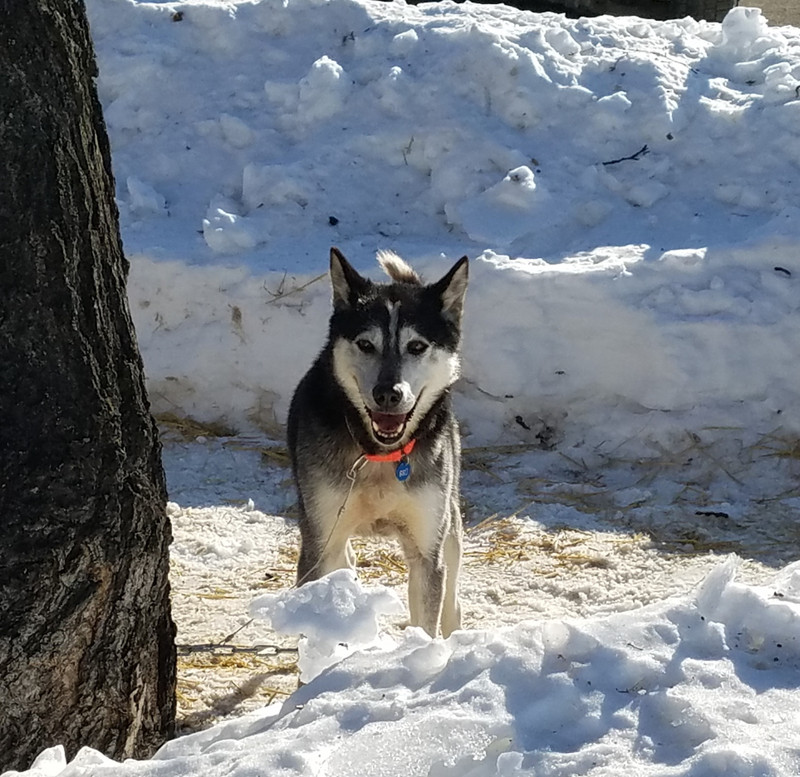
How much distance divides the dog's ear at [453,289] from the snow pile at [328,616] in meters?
1.84

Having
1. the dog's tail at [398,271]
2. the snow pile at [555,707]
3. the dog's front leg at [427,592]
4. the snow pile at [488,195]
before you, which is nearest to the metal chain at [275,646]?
the dog's front leg at [427,592]

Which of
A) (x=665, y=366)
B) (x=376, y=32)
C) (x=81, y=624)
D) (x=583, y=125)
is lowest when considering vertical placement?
(x=665, y=366)

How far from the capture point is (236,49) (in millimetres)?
8562

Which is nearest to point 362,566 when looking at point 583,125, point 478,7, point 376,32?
point 583,125

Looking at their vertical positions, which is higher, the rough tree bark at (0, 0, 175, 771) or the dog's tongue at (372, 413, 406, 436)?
the rough tree bark at (0, 0, 175, 771)

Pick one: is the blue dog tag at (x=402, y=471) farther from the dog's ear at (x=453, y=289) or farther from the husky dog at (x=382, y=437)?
the dog's ear at (x=453, y=289)

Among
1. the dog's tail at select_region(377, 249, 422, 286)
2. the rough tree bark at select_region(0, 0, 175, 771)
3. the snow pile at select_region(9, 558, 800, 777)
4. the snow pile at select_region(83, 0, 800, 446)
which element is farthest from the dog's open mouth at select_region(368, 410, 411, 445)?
the snow pile at select_region(83, 0, 800, 446)

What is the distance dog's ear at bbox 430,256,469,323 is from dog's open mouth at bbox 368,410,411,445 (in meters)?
0.66

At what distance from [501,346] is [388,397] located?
2731 mm

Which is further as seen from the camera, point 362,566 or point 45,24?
point 362,566

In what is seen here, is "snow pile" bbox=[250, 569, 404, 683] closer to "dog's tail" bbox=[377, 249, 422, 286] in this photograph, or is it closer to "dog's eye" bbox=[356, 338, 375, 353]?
"dog's eye" bbox=[356, 338, 375, 353]

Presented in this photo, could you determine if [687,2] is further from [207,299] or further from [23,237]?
[23,237]

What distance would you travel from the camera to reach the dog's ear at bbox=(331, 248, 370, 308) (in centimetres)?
448

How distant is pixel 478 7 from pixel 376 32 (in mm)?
981
